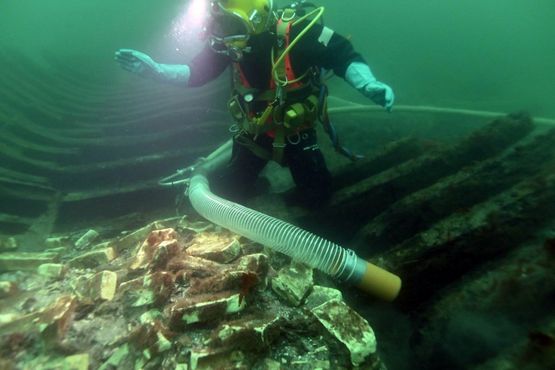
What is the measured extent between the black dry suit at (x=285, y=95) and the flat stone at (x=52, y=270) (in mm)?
2132

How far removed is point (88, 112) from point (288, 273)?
852 cm

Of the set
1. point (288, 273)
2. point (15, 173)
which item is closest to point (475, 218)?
point (288, 273)

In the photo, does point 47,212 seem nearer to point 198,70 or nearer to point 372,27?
point 198,70

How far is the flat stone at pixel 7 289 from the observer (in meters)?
2.54

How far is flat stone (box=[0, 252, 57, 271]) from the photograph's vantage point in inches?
116

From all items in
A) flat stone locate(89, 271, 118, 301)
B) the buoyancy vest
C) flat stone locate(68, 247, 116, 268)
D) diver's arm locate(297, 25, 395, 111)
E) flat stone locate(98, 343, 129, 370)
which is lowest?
flat stone locate(68, 247, 116, 268)

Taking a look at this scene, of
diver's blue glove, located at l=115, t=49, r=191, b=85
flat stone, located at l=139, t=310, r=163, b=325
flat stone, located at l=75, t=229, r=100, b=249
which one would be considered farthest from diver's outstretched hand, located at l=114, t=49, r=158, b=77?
flat stone, located at l=139, t=310, r=163, b=325

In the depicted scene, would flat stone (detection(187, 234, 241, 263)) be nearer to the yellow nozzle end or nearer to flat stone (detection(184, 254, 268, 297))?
flat stone (detection(184, 254, 268, 297))

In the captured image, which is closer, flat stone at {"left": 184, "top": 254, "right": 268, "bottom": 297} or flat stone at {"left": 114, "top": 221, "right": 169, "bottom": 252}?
flat stone at {"left": 184, "top": 254, "right": 268, "bottom": 297}

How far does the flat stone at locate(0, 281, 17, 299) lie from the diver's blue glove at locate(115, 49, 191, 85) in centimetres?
235

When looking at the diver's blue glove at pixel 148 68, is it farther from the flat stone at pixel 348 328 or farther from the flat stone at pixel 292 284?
the flat stone at pixel 348 328

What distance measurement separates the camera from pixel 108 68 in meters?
14.2

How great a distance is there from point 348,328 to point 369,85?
227 cm

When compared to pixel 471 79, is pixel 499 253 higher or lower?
lower
